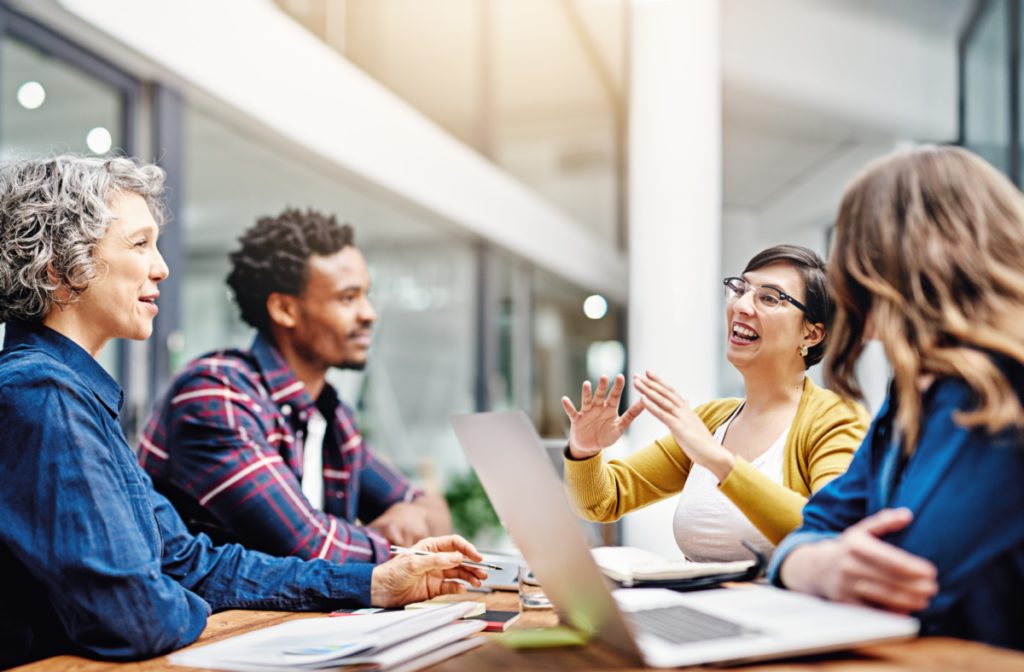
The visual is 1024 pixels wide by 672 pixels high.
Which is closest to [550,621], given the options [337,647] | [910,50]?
[337,647]

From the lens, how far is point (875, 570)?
0.93 metres

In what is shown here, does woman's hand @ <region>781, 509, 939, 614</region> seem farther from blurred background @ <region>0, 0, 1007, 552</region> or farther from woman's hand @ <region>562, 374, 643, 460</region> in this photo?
woman's hand @ <region>562, 374, 643, 460</region>

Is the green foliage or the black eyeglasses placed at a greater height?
the black eyeglasses

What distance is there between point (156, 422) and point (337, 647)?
1.16 meters

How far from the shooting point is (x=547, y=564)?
111 centimetres

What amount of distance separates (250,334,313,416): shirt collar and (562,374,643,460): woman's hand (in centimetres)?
88

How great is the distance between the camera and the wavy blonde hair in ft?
3.20

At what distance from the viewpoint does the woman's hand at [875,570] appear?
914 millimetres

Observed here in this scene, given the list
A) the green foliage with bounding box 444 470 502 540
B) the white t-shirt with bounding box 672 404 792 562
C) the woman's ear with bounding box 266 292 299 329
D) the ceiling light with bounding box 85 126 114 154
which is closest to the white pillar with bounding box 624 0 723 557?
the white t-shirt with bounding box 672 404 792 562

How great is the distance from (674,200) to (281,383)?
1008 mm

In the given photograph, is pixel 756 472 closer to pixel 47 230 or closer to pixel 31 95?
pixel 47 230

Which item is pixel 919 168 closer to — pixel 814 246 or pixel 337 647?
pixel 814 246

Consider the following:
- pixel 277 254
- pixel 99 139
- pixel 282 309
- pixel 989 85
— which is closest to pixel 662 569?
pixel 282 309

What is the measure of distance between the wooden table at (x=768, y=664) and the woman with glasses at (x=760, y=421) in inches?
11.6
